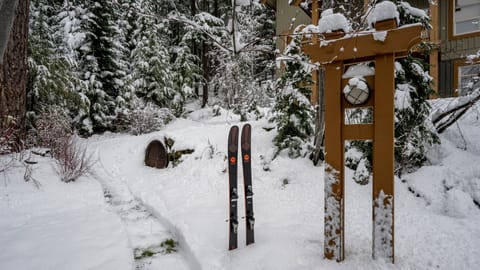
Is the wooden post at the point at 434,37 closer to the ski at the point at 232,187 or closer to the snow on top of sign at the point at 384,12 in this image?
the snow on top of sign at the point at 384,12

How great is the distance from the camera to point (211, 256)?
7.91 ft

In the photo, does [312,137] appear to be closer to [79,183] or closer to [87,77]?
[79,183]

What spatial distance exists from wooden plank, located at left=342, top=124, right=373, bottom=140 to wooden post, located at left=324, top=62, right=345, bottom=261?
0.18ft

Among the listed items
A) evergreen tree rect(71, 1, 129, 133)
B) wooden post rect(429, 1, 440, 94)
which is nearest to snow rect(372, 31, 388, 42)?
wooden post rect(429, 1, 440, 94)

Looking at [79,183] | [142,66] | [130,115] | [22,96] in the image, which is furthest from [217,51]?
[79,183]

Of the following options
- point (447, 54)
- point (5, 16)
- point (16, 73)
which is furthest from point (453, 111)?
point (16, 73)

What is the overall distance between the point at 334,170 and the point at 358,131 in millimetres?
376

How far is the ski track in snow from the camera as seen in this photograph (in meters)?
2.55

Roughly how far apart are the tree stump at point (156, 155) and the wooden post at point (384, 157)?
488 centimetres

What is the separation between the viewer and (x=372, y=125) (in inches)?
83.2

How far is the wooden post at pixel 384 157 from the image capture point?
2027 mm

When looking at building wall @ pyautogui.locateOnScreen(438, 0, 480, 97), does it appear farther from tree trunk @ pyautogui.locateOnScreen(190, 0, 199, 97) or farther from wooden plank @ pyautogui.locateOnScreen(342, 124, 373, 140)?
tree trunk @ pyautogui.locateOnScreen(190, 0, 199, 97)

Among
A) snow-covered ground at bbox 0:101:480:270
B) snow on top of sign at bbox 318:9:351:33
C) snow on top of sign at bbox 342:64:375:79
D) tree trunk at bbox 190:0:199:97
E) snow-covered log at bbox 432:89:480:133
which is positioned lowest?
snow-covered ground at bbox 0:101:480:270

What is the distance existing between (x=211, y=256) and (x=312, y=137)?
346 centimetres
